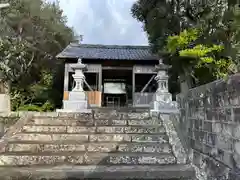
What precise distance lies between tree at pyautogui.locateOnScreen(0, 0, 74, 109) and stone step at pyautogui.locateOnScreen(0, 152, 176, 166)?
10.3 metres

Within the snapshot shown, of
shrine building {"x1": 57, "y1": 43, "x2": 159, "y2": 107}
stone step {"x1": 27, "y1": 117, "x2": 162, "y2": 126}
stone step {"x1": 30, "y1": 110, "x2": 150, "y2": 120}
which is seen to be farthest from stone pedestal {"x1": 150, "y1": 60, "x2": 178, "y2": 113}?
shrine building {"x1": 57, "y1": 43, "x2": 159, "y2": 107}

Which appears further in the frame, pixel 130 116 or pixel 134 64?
pixel 134 64

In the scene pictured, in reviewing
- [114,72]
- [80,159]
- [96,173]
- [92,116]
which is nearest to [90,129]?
[92,116]

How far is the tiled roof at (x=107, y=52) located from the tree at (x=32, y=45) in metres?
2.69

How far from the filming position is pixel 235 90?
8.16 ft

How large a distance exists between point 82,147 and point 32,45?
13935mm

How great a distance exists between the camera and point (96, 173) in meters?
3.81

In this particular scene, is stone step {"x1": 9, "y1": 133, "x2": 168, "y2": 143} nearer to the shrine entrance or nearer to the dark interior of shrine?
the dark interior of shrine

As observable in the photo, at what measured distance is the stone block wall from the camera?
8.31ft

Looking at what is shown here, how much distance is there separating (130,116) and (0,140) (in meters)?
2.78

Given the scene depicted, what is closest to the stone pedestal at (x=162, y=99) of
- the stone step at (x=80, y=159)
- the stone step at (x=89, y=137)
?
the stone step at (x=89, y=137)

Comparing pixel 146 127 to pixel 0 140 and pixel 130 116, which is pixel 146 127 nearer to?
pixel 130 116

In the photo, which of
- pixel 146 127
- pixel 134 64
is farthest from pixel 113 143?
pixel 134 64

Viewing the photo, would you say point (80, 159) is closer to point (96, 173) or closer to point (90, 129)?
point (96, 173)
